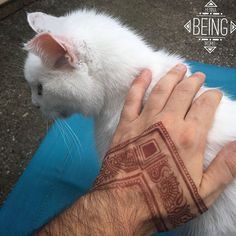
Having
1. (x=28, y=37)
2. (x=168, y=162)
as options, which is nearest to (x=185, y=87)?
(x=168, y=162)

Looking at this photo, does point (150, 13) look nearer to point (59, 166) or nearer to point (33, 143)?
point (33, 143)

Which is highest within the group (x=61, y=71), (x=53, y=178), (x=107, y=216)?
(x=61, y=71)

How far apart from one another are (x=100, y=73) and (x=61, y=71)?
0.27 ft

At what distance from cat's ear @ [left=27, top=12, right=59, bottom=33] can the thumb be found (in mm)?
414

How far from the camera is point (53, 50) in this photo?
79 cm

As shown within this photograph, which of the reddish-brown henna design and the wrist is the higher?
the reddish-brown henna design

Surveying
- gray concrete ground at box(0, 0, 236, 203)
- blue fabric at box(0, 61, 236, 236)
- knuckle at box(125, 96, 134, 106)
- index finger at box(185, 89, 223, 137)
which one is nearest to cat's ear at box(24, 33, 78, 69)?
knuckle at box(125, 96, 134, 106)

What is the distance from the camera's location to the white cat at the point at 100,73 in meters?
0.77

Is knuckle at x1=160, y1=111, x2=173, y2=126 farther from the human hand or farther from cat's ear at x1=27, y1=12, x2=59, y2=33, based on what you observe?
cat's ear at x1=27, y1=12, x2=59, y2=33

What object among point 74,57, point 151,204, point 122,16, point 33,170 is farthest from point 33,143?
point 151,204

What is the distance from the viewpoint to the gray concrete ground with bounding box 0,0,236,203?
1.67 m

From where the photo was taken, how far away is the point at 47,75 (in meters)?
0.87

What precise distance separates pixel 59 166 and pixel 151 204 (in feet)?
1.97

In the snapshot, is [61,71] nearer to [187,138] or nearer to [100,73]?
[100,73]
